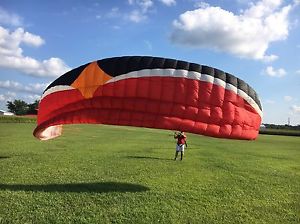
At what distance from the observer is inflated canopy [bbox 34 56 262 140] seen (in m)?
12.4

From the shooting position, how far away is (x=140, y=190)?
14672 mm

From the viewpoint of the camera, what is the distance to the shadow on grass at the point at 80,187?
14070 millimetres

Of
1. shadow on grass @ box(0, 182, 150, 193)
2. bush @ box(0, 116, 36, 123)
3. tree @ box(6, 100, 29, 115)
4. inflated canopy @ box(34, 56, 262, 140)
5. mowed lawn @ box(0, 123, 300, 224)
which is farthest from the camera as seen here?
tree @ box(6, 100, 29, 115)

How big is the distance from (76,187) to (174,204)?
363cm

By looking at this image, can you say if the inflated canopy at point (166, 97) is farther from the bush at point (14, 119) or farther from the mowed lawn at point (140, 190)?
the bush at point (14, 119)

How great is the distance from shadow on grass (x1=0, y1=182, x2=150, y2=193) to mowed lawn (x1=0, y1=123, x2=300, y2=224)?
0.10ft

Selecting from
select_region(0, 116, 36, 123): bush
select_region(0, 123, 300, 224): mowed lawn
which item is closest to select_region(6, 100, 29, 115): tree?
select_region(0, 116, 36, 123): bush

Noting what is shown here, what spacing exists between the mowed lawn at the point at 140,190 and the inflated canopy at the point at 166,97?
2.39 metres

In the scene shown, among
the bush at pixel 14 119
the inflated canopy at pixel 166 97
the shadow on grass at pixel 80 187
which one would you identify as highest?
the inflated canopy at pixel 166 97

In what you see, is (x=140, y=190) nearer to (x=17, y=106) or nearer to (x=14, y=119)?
(x=14, y=119)

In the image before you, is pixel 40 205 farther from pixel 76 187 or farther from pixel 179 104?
pixel 179 104

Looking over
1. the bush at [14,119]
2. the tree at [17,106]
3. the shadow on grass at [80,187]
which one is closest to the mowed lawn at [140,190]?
the shadow on grass at [80,187]

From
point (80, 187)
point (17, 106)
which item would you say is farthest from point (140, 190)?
point (17, 106)

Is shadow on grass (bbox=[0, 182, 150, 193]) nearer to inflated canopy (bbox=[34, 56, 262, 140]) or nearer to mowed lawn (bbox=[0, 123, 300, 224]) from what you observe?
mowed lawn (bbox=[0, 123, 300, 224])
